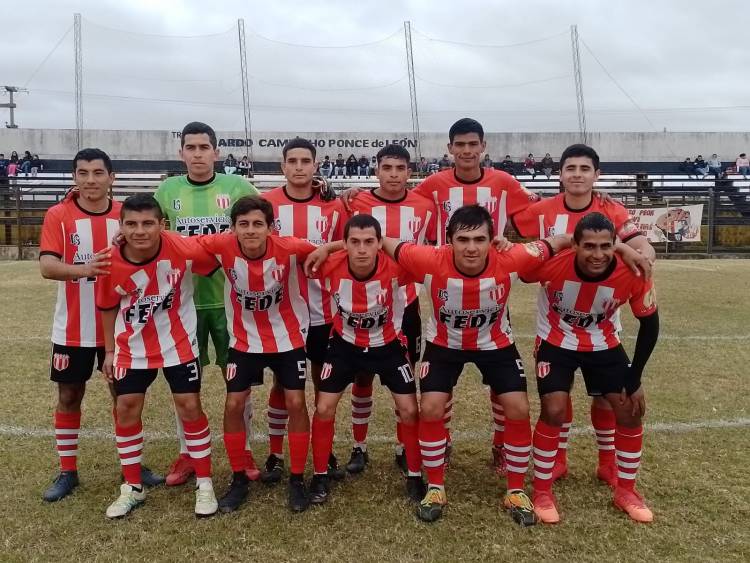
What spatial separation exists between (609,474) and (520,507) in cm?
71

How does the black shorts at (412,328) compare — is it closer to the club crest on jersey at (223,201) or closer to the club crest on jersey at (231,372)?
the club crest on jersey at (231,372)

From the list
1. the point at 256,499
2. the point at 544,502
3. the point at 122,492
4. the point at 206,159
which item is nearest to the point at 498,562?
the point at 544,502

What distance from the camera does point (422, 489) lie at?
3338 millimetres

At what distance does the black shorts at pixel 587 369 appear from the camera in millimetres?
3219

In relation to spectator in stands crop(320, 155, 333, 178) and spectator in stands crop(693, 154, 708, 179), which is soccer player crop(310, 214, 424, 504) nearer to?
spectator in stands crop(320, 155, 333, 178)

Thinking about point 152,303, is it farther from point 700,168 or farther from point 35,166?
point 700,168

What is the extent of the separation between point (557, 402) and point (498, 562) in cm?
90

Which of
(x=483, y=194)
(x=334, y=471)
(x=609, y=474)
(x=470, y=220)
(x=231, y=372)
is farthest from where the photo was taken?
(x=483, y=194)

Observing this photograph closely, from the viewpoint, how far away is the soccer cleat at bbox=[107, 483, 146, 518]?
10.2ft

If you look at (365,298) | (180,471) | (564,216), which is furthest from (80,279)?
(564,216)

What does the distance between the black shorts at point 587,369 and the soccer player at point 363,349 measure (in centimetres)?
73

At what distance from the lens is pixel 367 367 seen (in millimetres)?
3391

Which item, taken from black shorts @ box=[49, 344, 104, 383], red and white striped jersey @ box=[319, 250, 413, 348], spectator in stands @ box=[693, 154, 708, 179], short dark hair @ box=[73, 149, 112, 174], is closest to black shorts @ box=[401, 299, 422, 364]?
red and white striped jersey @ box=[319, 250, 413, 348]

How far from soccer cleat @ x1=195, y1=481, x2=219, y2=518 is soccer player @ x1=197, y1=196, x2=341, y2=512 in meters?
0.07
